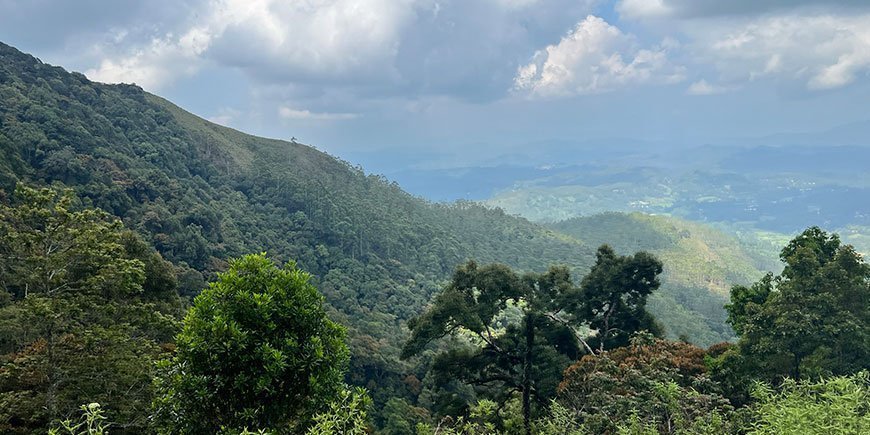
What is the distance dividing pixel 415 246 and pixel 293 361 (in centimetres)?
8707

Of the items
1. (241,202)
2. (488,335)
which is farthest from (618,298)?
(241,202)

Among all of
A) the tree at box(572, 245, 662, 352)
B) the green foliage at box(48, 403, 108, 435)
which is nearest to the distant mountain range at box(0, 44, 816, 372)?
the tree at box(572, 245, 662, 352)

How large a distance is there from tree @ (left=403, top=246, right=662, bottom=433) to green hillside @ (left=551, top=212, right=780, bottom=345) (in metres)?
57.1

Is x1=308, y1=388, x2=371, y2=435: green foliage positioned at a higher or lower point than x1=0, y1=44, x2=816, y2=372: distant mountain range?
lower

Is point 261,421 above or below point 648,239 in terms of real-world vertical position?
below

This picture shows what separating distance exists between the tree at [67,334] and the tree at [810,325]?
17.0m

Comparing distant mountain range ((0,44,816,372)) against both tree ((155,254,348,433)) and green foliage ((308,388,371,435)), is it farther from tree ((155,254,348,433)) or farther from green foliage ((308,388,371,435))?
green foliage ((308,388,371,435))

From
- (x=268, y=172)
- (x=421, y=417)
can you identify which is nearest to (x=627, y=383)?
(x=421, y=417)

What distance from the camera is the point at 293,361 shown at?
768 cm

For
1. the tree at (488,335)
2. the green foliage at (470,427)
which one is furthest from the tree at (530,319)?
the green foliage at (470,427)

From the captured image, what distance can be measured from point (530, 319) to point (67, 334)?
15109 mm

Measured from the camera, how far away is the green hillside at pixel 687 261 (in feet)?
298

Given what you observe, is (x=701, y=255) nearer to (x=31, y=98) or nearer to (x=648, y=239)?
(x=648, y=239)

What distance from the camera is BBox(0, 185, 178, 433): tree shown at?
10.8 meters
